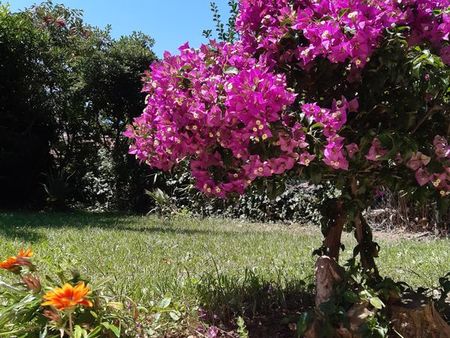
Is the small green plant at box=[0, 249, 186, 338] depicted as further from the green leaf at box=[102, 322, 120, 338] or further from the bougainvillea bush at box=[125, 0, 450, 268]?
the bougainvillea bush at box=[125, 0, 450, 268]

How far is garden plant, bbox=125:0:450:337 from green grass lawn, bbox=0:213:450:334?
2.27ft

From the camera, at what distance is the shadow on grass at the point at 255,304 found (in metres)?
2.73

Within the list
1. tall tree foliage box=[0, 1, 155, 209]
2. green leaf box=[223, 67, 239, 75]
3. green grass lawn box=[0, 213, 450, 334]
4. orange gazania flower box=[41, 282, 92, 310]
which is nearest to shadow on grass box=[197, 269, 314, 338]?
green grass lawn box=[0, 213, 450, 334]

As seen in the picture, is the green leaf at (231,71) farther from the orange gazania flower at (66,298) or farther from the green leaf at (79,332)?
the green leaf at (79,332)

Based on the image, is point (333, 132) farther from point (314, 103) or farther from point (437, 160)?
point (437, 160)

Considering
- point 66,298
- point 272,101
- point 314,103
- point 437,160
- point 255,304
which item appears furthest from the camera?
point 255,304

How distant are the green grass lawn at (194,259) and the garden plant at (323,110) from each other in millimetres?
691

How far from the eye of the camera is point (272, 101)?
206cm

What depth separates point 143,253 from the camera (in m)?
4.85

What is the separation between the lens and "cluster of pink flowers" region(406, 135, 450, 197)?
2160mm

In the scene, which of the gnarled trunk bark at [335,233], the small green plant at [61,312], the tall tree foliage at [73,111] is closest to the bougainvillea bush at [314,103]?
the gnarled trunk bark at [335,233]

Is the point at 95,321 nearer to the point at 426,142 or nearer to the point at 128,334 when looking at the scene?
the point at 128,334

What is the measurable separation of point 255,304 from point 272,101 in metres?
1.26

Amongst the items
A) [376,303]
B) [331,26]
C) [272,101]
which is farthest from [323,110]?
[376,303]
